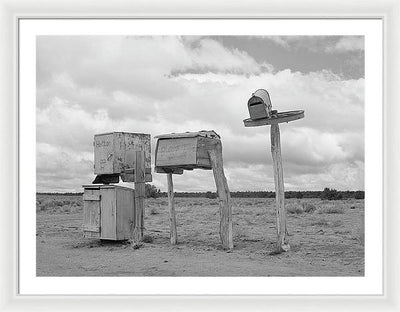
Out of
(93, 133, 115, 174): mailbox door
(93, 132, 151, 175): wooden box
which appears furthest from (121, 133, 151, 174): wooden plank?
(93, 133, 115, 174): mailbox door

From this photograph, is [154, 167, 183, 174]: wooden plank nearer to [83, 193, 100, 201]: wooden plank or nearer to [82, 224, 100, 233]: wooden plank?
[83, 193, 100, 201]: wooden plank

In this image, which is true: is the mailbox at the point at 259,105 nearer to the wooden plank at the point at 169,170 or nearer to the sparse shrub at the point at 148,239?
the wooden plank at the point at 169,170

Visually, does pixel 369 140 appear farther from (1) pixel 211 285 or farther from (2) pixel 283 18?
(1) pixel 211 285

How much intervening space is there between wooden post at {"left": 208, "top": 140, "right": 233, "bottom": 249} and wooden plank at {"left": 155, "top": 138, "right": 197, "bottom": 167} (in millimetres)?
442

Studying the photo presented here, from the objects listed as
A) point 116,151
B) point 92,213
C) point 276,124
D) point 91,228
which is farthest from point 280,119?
point 91,228

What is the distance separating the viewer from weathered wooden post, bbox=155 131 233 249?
11000mm

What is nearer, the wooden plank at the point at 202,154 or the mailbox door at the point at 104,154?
the wooden plank at the point at 202,154

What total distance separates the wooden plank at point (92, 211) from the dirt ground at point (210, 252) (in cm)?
44

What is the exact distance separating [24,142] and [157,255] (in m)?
3.93

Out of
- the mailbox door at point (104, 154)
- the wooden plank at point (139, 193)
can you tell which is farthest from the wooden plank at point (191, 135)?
the mailbox door at point (104, 154)

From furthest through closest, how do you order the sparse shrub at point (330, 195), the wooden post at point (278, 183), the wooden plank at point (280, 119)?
the sparse shrub at point (330, 195) → the wooden post at point (278, 183) → the wooden plank at point (280, 119)

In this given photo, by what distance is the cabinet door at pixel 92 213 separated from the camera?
12.6 metres

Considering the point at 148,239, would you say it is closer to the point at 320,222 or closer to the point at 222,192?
the point at 222,192
